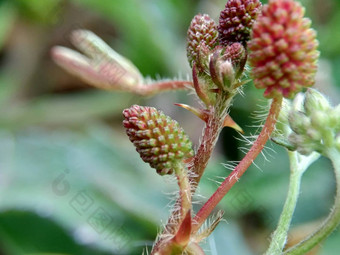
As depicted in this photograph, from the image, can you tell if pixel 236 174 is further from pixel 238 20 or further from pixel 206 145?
pixel 238 20

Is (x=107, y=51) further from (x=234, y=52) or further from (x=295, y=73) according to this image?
(x=295, y=73)

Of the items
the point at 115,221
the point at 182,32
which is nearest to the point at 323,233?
the point at 115,221

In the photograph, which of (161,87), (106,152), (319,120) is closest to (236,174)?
(319,120)

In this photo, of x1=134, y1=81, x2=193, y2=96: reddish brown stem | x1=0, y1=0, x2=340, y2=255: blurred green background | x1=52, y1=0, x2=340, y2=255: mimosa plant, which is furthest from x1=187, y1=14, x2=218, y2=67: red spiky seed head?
x1=0, y1=0, x2=340, y2=255: blurred green background

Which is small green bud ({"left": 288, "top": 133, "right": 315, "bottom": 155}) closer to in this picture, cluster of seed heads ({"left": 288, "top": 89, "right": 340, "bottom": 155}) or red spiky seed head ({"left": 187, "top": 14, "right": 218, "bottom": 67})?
cluster of seed heads ({"left": 288, "top": 89, "right": 340, "bottom": 155})

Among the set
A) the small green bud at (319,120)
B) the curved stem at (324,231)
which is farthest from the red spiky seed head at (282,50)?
the curved stem at (324,231)

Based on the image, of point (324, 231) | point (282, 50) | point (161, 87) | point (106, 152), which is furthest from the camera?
point (106, 152)
